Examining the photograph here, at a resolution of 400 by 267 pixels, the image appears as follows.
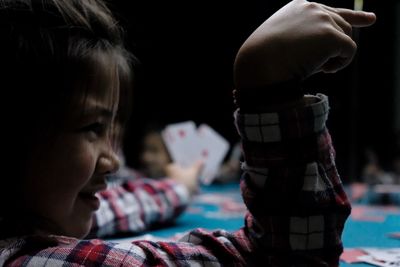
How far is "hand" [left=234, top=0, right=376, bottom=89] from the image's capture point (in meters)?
0.38

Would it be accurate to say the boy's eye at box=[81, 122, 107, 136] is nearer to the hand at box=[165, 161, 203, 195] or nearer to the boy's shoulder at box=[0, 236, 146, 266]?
→ the boy's shoulder at box=[0, 236, 146, 266]

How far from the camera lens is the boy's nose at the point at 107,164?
477 millimetres

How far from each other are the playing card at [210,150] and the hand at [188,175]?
2.0 inches

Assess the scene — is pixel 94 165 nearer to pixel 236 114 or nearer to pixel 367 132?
pixel 236 114

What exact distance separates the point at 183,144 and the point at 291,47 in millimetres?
1113

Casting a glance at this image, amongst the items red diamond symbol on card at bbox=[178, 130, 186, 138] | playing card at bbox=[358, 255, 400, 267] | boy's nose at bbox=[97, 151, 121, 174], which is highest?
boy's nose at bbox=[97, 151, 121, 174]

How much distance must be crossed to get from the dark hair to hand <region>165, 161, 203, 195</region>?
81 cm

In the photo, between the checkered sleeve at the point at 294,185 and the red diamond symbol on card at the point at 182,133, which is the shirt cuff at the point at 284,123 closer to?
the checkered sleeve at the point at 294,185

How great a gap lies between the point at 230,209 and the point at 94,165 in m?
0.68

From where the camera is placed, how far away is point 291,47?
378mm

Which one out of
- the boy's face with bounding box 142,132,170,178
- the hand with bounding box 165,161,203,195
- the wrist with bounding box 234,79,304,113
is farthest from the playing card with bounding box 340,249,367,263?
the boy's face with bounding box 142,132,170,178

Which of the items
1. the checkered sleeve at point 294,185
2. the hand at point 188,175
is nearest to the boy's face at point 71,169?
the checkered sleeve at point 294,185

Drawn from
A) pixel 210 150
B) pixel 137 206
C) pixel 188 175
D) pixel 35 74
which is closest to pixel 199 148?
pixel 210 150

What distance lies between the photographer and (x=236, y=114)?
0.41m
